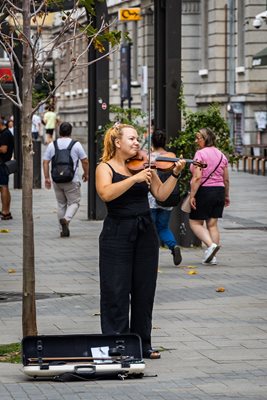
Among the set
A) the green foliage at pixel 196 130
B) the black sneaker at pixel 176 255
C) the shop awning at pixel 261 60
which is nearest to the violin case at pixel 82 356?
the black sneaker at pixel 176 255

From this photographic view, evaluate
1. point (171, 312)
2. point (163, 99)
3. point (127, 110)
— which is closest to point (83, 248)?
point (163, 99)

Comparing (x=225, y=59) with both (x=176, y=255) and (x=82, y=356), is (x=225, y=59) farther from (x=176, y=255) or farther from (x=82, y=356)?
(x=82, y=356)

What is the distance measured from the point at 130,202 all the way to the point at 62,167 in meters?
10.8

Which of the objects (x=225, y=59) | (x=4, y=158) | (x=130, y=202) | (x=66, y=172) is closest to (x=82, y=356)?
(x=130, y=202)

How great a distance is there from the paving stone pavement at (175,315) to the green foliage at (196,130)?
Answer: 127cm

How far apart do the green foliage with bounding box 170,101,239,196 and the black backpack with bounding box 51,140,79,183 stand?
212cm

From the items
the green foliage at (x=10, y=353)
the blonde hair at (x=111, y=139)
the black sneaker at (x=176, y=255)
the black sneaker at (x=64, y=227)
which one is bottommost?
the black sneaker at (x=64, y=227)

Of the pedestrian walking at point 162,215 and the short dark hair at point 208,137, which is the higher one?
the short dark hair at point 208,137

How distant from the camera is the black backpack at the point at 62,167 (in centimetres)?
2119

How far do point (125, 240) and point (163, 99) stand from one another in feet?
33.5

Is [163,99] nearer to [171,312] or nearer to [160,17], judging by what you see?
[160,17]

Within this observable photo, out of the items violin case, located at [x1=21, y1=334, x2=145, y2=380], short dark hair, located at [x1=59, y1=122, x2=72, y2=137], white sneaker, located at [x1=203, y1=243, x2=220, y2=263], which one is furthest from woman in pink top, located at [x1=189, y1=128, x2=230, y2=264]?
violin case, located at [x1=21, y1=334, x2=145, y2=380]

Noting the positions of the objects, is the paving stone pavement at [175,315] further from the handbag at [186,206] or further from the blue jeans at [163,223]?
the handbag at [186,206]

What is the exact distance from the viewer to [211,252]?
17500mm
